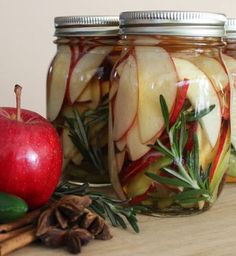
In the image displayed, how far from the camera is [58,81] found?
23.6 inches

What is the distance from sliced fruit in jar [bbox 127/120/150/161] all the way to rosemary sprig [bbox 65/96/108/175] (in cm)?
7

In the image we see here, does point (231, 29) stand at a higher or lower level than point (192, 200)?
higher

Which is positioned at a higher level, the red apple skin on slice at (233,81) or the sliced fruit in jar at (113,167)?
the red apple skin on slice at (233,81)

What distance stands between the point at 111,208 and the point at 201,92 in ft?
0.38

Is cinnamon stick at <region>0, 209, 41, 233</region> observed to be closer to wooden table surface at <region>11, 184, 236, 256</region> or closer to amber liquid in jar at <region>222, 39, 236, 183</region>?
wooden table surface at <region>11, 184, 236, 256</region>

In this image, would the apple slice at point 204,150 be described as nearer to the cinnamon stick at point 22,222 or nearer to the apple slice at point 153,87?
the apple slice at point 153,87

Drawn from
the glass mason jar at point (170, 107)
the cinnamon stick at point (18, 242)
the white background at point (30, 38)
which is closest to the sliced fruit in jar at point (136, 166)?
the glass mason jar at point (170, 107)

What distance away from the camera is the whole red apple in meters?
0.48

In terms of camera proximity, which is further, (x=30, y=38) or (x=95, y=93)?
(x=30, y=38)

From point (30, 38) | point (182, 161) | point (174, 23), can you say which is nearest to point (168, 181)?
point (182, 161)

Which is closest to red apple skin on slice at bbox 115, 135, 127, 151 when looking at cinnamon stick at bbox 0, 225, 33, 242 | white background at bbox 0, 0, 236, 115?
cinnamon stick at bbox 0, 225, 33, 242

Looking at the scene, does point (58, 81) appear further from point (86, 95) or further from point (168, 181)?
point (168, 181)

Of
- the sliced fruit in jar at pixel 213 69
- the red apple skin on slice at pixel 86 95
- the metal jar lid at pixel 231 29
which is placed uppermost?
the metal jar lid at pixel 231 29

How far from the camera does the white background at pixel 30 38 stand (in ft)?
2.62
